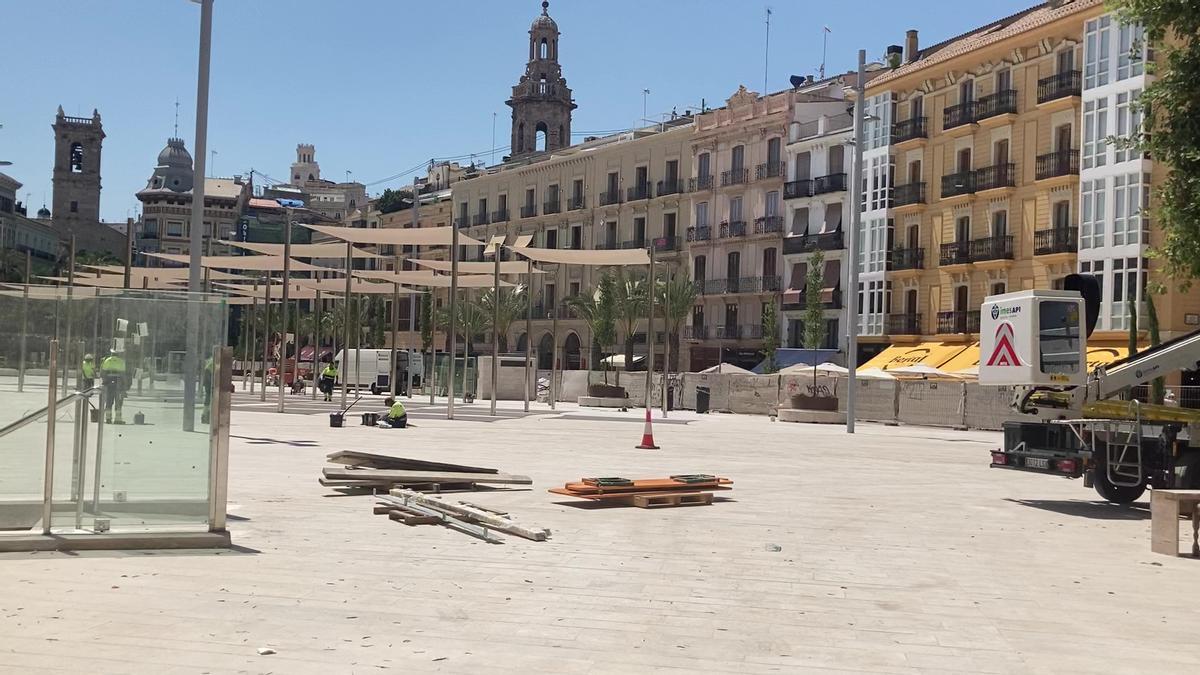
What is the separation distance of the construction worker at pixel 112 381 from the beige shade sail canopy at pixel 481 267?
90.3 feet

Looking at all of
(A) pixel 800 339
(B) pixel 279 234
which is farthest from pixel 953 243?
(B) pixel 279 234

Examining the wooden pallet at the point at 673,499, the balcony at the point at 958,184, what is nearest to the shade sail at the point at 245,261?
the wooden pallet at the point at 673,499

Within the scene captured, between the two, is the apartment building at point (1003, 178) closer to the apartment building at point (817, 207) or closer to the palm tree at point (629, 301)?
the apartment building at point (817, 207)

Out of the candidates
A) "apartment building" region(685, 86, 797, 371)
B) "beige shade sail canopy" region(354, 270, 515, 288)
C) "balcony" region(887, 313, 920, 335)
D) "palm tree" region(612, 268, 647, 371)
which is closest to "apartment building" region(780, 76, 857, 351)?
"apartment building" region(685, 86, 797, 371)

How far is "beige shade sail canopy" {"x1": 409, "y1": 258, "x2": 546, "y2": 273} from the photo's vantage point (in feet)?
126

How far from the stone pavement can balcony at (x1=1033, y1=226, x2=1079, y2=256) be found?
33750 mm

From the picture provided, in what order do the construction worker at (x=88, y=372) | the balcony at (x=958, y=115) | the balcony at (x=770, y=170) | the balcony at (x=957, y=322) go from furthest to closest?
the balcony at (x=770, y=170)
the balcony at (x=958, y=115)
the balcony at (x=957, y=322)
the construction worker at (x=88, y=372)

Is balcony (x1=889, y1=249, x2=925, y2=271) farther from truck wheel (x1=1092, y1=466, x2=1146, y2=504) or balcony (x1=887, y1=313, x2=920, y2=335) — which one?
truck wheel (x1=1092, y1=466, x2=1146, y2=504)

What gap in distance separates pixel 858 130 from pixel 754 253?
99.9 feet

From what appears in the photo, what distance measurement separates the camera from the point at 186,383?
30.9 feet

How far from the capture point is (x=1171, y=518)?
36.9ft

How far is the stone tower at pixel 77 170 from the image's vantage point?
143 meters

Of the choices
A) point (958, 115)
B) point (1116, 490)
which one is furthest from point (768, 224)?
point (1116, 490)

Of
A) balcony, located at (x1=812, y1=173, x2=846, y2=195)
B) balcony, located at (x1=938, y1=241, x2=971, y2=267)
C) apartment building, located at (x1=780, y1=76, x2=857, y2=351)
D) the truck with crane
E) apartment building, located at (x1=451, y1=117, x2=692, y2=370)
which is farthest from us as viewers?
apartment building, located at (x1=451, y1=117, x2=692, y2=370)
